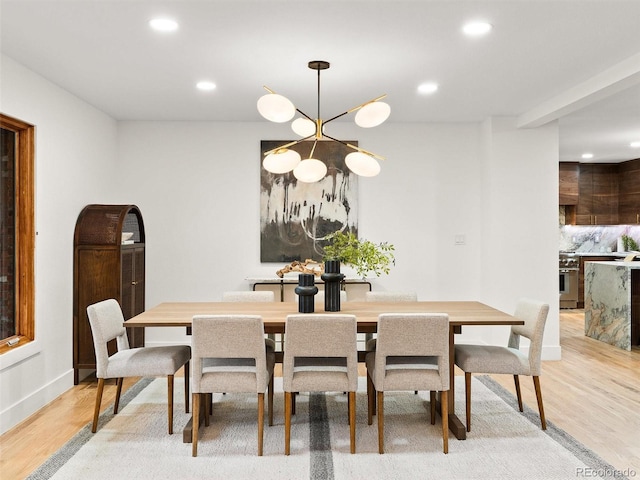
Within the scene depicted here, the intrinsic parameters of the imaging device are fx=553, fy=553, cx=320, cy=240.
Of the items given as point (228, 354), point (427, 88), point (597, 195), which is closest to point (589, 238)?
point (597, 195)

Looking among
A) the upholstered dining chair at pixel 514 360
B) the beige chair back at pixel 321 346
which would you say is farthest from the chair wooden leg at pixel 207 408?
the upholstered dining chair at pixel 514 360

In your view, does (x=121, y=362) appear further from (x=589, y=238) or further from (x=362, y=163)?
(x=589, y=238)

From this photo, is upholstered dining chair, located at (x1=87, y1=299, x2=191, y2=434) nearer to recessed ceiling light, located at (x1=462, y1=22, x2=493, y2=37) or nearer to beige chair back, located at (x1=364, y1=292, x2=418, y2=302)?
beige chair back, located at (x1=364, y1=292, x2=418, y2=302)

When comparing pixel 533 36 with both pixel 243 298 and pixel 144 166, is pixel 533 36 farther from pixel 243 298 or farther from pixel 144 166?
→ pixel 144 166

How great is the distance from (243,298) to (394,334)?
1668 millimetres

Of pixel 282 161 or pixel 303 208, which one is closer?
A: pixel 282 161

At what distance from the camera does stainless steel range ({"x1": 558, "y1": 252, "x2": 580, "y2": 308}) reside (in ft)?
30.0

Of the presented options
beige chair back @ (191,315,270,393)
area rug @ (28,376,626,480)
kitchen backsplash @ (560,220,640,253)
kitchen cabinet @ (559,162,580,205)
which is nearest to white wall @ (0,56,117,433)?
area rug @ (28,376,626,480)

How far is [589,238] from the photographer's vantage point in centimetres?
983

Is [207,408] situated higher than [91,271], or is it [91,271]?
[91,271]

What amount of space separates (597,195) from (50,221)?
860 centimetres

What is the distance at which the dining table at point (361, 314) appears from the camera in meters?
3.34

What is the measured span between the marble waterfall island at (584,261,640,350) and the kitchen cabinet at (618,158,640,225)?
300 centimetres

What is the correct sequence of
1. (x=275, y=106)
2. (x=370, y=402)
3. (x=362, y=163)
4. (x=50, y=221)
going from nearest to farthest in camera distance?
1. (x=275, y=106)
2. (x=362, y=163)
3. (x=370, y=402)
4. (x=50, y=221)
